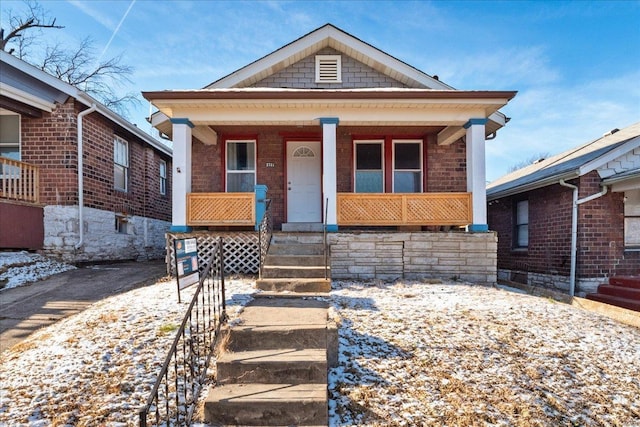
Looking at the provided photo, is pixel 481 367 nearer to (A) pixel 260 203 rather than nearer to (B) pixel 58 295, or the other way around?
(A) pixel 260 203

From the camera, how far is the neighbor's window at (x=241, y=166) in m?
9.76

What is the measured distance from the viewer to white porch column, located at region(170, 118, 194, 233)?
25.4 feet

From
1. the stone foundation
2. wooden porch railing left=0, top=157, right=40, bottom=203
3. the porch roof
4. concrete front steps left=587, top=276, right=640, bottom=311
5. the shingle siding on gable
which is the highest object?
the shingle siding on gable

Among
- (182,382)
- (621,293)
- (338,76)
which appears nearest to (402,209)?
(338,76)

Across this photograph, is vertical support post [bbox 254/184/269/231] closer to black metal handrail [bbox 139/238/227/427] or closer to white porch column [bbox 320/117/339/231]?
white porch column [bbox 320/117/339/231]

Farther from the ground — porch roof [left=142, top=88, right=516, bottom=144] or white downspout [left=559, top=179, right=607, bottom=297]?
porch roof [left=142, top=88, right=516, bottom=144]

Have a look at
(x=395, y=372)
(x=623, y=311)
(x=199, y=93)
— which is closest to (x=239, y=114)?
(x=199, y=93)

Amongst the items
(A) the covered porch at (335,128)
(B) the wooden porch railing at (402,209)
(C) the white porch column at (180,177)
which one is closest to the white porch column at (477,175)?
(A) the covered porch at (335,128)

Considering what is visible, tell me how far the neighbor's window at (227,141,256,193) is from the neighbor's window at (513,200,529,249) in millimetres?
7960

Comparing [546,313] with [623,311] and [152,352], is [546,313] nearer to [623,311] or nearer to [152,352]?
[623,311]

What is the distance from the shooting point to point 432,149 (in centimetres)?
973

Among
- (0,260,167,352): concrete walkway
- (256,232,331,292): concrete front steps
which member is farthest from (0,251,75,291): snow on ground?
(256,232,331,292): concrete front steps

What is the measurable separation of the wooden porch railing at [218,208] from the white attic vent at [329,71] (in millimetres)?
4191

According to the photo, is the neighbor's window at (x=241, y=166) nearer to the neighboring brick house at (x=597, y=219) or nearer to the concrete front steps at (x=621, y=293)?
the neighboring brick house at (x=597, y=219)
